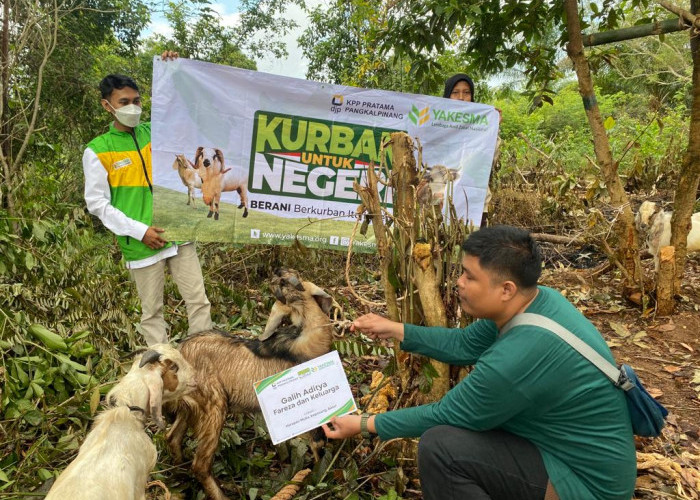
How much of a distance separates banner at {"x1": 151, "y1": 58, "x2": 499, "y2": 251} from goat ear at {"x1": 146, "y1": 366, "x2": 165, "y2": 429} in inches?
63.4

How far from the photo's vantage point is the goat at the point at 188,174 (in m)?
3.78

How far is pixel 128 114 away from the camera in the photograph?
3482mm

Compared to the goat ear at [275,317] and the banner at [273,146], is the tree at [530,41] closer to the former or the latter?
the banner at [273,146]

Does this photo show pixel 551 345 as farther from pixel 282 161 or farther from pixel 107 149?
pixel 107 149

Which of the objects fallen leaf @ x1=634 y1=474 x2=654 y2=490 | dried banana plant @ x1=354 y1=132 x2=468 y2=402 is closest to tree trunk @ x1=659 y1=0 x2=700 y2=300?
fallen leaf @ x1=634 y1=474 x2=654 y2=490

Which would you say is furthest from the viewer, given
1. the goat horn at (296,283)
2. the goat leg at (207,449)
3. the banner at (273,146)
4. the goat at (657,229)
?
the goat at (657,229)

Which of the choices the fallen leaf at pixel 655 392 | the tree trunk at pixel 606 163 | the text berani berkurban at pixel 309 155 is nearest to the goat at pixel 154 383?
the text berani berkurban at pixel 309 155

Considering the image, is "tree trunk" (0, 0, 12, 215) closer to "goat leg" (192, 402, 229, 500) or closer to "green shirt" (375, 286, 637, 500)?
"goat leg" (192, 402, 229, 500)

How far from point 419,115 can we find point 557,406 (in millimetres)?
3123

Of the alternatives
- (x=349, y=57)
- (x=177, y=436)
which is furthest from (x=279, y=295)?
(x=349, y=57)

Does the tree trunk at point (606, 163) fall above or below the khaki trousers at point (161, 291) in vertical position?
above

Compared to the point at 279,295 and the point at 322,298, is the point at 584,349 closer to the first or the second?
the point at 322,298

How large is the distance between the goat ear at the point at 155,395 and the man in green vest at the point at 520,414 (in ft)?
3.15

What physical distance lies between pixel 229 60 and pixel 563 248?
8.36 m
